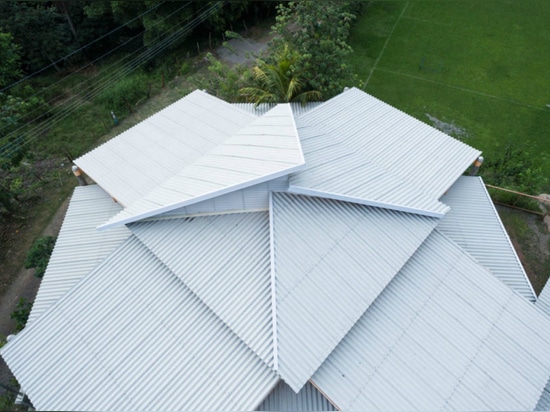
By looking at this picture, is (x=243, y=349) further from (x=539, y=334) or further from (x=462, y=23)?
(x=462, y=23)

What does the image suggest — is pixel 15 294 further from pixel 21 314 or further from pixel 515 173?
pixel 515 173

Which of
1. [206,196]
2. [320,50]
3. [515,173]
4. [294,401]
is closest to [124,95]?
[320,50]

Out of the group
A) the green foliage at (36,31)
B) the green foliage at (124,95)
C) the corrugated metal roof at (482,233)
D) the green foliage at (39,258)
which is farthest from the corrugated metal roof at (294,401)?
the green foliage at (36,31)

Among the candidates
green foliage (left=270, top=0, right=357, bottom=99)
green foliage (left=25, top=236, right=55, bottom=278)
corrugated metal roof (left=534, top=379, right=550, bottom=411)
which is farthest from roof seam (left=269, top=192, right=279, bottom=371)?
green foliage (left=25, top=236, right=55, bottom=278)

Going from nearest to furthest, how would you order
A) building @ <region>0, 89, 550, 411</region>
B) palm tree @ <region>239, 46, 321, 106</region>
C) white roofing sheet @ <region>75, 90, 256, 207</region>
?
building @ <region>0, 89, 550, 411</region>, white roofing sheet @ <region>75, 90, 256, 207</region>, palm tree @ <region>239, 46, 321, 106</region>

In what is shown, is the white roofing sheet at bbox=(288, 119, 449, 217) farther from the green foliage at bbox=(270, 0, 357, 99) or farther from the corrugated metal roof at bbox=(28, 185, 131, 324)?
the corrugated metal roof at bbox=(28, 185, 131, 324)

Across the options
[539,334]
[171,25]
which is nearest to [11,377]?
[539,334]
